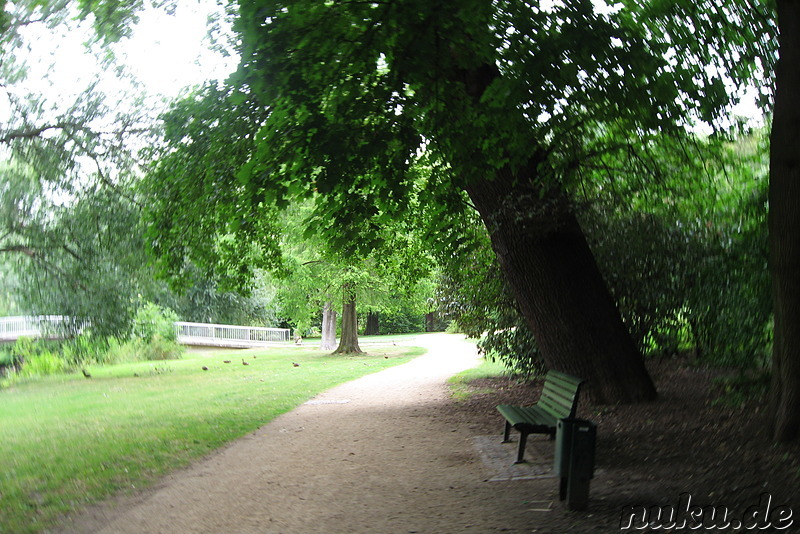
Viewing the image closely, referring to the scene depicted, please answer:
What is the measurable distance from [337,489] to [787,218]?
505 centimetres

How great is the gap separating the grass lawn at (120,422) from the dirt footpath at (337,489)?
0.56m

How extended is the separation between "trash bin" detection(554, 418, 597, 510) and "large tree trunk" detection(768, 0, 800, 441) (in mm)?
2071

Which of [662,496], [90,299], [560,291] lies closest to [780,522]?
[662,496]

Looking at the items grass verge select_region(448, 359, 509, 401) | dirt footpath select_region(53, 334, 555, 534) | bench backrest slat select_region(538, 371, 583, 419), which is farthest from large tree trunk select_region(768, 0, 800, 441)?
grass verge select_region(448, 359, 509, 401)

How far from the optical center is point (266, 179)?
29.6 feet

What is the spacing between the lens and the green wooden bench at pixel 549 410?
759 cm

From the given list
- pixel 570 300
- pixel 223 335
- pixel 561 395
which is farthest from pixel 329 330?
pixel 561 395

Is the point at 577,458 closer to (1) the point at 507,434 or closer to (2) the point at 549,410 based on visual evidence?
(2) the point at 549,410

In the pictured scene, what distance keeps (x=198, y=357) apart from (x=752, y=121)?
103 ft

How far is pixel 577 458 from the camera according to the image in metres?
5.88

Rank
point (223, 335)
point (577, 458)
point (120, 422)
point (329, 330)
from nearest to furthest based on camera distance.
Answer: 1. point (577, 458)
2. point (120, 422)
3. point (329, 330)
4. point (223, 335)

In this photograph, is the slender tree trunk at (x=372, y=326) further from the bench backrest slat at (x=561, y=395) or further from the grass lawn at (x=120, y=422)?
the bench backrest slat at (x=561, y=395)

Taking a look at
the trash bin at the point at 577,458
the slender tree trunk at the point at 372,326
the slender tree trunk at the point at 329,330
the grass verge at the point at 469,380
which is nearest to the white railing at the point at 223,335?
the slender tree trunk at the point at 329,330

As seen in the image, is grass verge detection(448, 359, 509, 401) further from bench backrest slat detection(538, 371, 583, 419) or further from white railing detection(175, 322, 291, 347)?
white railing detection(175, 322, 291, 347)
